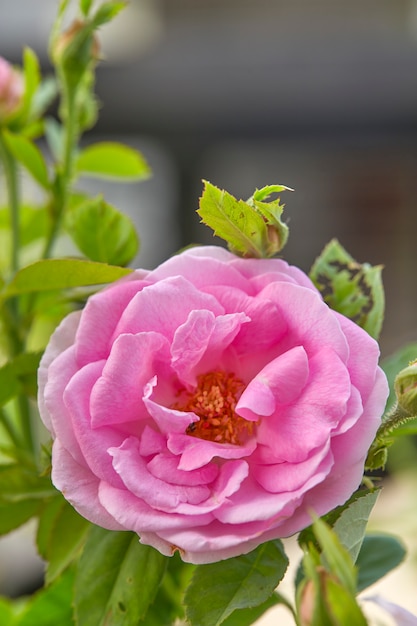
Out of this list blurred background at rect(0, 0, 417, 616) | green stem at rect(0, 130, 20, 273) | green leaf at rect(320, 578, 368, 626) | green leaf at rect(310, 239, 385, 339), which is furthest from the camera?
blurred background at rect(0, 0, 417, 616)

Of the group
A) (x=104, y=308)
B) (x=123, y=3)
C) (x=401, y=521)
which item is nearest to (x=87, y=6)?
(x=123, y=3)

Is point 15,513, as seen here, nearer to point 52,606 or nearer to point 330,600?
point 52,606

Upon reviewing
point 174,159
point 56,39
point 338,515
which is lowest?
point 174,159

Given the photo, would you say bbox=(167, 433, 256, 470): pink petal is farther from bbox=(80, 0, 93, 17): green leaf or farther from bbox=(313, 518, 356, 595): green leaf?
bbox=(80, 0, 93, 17): green leaf

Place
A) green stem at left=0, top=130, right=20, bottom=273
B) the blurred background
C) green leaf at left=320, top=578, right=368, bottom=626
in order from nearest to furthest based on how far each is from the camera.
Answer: green leaf at left=320, top=578, right=368, bottom=626 → green stem at left=0, top=130, right=20, bottom=273 → the blurred background

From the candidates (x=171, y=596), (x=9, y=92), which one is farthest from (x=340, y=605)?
(x=9, y=92)

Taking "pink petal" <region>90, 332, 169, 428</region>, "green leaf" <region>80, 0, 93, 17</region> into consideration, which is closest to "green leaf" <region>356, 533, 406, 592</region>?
"pink petal" <region>90, 332, 169, 428</region>

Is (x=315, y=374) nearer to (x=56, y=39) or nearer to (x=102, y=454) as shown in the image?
(x=102, y=454)
